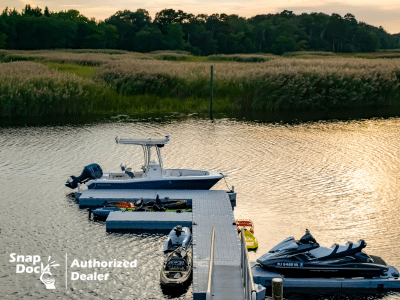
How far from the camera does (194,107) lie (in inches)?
2564

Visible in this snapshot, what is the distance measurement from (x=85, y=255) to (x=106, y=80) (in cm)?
4876

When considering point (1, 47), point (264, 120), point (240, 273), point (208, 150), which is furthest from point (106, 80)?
point (1, 47)

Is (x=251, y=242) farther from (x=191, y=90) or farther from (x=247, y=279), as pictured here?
(x=191, y=90)

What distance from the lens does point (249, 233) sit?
24.9 meters

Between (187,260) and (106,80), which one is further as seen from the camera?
(106,80)

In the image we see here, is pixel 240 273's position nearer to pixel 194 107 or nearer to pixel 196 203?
pixel 196 203

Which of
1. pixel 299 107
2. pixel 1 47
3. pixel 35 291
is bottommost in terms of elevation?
pixel 35 291

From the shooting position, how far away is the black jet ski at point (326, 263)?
20.5m

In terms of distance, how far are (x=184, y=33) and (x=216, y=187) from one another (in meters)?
149

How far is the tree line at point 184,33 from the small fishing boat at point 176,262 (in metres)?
137

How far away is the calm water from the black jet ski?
1028mm

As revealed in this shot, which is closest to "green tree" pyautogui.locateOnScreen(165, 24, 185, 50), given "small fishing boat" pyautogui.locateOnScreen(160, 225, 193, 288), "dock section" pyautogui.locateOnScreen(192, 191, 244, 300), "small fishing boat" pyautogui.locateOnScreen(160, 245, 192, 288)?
"dock section" pyautogui.locateOnScreen(192, 191, 244, 300)

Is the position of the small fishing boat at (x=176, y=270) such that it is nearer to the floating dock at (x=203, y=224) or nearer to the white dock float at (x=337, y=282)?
the floating dock at (x=203, y=224)

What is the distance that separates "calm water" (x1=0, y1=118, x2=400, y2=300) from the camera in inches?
867
